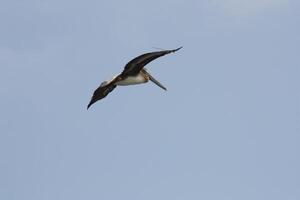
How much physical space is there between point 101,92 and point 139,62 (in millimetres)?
5748

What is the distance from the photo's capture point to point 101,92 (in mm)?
52531

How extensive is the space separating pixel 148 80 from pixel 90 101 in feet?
12.5

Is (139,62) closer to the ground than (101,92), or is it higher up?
higher up

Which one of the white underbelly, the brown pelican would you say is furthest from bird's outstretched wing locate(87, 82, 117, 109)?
the white underbelly

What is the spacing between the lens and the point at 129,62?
4778cm

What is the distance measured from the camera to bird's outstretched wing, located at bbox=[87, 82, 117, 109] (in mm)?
52019

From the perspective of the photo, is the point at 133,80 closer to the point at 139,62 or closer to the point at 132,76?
the point at 132,76

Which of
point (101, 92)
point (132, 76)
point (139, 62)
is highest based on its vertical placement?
point (139, 62)

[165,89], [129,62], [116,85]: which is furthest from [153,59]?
[165,89]

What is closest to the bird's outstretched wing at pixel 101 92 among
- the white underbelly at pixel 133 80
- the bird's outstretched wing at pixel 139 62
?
the white underbelly at pixel 133 80

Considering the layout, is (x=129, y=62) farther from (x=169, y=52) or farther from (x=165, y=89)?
(x=165, y=89)

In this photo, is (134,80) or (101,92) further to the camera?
(101,92)

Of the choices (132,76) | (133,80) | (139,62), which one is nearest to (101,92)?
(133,80)

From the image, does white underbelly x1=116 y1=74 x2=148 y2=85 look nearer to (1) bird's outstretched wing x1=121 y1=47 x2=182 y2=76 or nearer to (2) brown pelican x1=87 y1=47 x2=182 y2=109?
(2) brown pelican x1=87 y1=47 x2=182 y2=109
